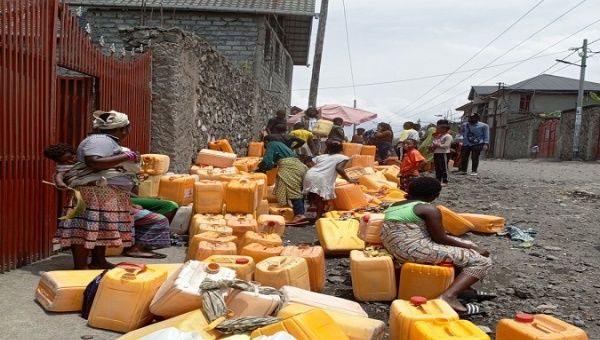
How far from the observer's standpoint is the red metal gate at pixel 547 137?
110ft

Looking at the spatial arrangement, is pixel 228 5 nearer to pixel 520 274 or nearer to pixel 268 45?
pixel 268 45

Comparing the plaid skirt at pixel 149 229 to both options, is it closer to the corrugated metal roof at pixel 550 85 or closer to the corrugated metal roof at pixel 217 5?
the corrugated metal roof at pixel 217 5

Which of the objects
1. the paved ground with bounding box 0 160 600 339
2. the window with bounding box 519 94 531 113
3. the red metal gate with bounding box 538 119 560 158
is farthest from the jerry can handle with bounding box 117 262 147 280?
the window with bounding box 519 94 531 113

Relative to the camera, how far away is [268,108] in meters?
18.2

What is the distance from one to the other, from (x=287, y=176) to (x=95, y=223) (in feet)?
14.0

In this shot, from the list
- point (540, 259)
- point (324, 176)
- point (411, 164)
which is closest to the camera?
point (540, 259)

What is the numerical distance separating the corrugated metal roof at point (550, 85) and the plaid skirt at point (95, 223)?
4197 cm

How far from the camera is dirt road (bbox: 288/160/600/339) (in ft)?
16.2

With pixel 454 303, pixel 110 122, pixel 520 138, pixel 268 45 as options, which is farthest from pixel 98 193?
pixel 520 138

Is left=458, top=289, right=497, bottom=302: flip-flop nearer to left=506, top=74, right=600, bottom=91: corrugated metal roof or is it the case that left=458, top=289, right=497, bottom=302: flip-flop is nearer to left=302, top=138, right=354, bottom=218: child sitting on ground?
left=302, top=138, right=354, bottom=218: child sitting on ground

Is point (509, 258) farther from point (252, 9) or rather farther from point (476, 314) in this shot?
point (252, 9)

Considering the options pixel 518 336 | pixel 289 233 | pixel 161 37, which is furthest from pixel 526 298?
pixel 161 37

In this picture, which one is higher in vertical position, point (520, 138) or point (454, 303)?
point (520, 138)

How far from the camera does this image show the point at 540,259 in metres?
6.36
